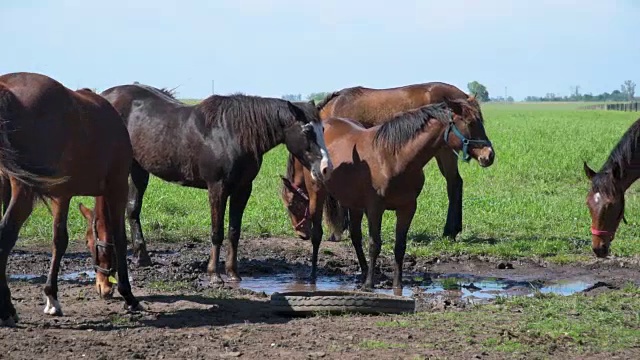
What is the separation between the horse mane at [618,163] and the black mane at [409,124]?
6.05 ft

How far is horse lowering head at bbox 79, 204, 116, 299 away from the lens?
9.34 m

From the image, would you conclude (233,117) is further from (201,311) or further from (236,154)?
(201,311)

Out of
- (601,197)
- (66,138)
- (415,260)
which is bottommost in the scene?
(415,260)

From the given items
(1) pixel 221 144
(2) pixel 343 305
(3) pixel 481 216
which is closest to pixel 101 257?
(2) pixel 343 305

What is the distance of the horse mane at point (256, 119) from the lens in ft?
36.0

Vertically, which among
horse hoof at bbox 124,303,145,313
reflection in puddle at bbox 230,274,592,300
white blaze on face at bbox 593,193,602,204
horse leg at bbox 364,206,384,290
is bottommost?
reflection in puddle at bbox 230,274,592,300

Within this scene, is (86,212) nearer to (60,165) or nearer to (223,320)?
(60,165)

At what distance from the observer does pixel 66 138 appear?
835cm

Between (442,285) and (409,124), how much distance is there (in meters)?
1.79

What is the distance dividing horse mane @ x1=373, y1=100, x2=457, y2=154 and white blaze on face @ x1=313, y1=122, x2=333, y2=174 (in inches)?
24.4

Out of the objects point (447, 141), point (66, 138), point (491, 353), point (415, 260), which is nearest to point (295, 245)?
point (415, 260)

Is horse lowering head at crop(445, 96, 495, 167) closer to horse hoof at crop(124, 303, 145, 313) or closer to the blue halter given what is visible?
the blue halter

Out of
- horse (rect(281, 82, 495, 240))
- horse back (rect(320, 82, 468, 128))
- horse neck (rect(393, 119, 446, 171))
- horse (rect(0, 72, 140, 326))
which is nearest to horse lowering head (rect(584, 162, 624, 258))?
horse neck (rect(393, 119, 446, 171))

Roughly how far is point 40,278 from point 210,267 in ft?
5.82
